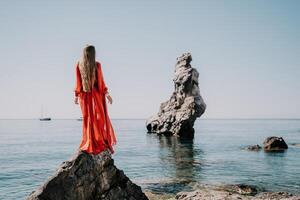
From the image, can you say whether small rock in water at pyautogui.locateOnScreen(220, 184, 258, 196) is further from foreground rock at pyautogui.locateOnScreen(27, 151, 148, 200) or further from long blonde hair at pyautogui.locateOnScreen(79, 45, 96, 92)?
long blonde hair at pyautogui.locateOnScreen(79, 45, 96, 92)

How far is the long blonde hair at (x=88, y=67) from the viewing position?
9695 mm

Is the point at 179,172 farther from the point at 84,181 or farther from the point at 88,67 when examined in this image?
the point at 88,67

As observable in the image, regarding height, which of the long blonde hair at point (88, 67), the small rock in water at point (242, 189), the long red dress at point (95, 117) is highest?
the long blonde hair at point (88, 67)

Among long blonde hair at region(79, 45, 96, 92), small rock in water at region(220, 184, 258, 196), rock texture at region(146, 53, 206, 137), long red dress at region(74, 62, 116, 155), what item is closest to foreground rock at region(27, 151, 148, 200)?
long red dress at region(74, 62, 116, 155)

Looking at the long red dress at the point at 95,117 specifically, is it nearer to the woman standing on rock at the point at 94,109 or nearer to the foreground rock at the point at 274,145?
the woman standing on rock at the point at 94,109

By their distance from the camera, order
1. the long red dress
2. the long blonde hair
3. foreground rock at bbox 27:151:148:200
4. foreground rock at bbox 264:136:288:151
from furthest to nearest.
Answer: foreground rock at bbox 264:136:288:151 → foreground rock at bbox 27:151:148:200 → the long red dress → the long blonde hair

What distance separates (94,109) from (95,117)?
9.7 inches

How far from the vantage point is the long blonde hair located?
31.8 ft

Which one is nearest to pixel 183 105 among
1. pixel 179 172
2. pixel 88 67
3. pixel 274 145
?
pixel 274 145

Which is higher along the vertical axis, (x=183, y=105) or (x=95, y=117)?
(x=183, y=105)

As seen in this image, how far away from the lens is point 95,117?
35.6 feet

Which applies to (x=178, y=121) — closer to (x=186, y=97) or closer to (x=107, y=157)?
(x=186, y=97)

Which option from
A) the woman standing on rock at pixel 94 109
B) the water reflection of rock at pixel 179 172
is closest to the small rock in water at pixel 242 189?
the water reflection of rock at pixel 179 172

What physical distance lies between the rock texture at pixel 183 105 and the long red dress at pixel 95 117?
60.2 m
